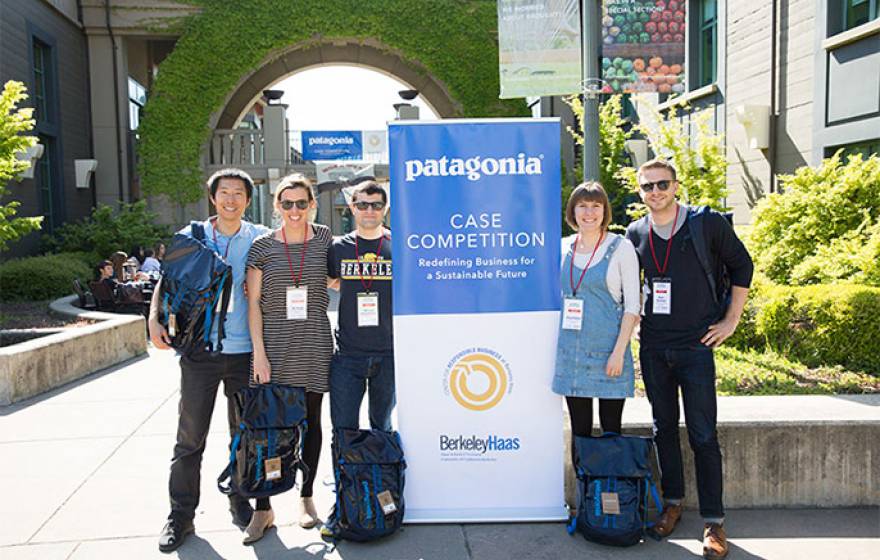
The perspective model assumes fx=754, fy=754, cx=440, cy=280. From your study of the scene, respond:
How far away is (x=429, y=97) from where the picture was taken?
23391 mm

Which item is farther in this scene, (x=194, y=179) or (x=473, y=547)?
(x=194, y=179)

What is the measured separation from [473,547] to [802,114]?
33.5ft

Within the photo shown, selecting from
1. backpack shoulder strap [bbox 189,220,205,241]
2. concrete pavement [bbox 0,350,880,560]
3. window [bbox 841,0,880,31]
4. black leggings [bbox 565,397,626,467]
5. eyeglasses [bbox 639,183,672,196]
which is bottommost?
concrete pavement [bbox 0,350,880,560]

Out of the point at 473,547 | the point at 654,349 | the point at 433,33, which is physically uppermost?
the point at 433,33

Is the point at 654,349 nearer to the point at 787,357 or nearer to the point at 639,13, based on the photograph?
the point at 787,357

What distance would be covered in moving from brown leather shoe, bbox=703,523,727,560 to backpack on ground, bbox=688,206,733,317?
1.10 metres

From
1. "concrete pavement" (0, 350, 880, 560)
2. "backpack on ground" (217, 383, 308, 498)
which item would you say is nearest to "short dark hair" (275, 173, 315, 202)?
"backpack on ground" (217, 383, 308, 498)

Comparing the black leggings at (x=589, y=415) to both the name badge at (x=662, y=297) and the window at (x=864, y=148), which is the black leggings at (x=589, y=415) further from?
the window at (x=864, y=148)

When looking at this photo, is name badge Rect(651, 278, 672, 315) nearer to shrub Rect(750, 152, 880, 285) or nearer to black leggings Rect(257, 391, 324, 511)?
black leggings Rect(257, 391, 324, 511)

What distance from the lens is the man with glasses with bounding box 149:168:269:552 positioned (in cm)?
410

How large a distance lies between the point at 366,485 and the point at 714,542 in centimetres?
180

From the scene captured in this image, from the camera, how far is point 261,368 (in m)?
4.07

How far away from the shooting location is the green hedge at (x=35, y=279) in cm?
1426

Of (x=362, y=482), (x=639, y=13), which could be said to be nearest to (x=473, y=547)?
(x=362, y=482)
